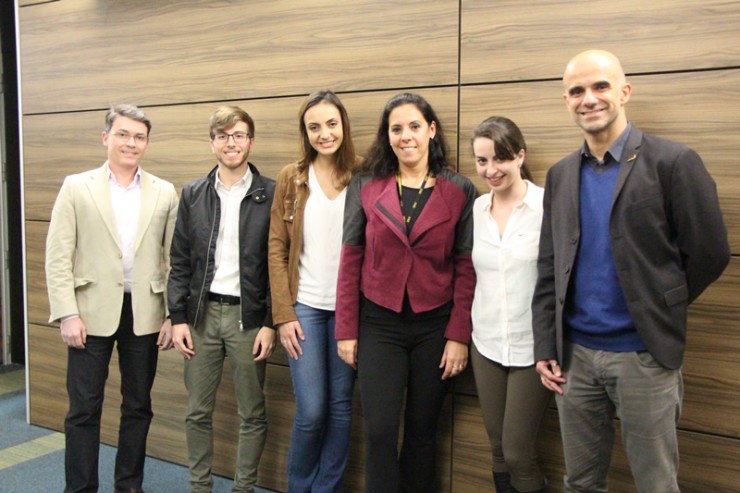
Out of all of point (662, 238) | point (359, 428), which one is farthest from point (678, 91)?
point (359, 428)

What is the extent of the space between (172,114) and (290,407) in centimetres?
167

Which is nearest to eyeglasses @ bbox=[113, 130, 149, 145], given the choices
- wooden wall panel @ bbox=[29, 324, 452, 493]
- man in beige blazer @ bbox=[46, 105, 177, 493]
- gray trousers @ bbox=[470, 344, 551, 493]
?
man in beige blazer @ bbox=[46, 105, 177, 493]

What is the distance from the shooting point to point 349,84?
2766mm

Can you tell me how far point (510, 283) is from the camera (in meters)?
2.12

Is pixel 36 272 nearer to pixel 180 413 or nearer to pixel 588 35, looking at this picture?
pixel 180 413

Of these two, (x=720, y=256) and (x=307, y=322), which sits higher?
(x=720, y=256)

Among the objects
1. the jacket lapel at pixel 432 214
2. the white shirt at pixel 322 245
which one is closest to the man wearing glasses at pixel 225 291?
the white shirt at pixel 322 245

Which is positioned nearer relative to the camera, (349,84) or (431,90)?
(431,90)

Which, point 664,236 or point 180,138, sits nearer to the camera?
point 664,236

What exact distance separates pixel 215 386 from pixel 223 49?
65.8 inches

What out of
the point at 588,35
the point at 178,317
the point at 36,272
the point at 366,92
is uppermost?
the point at 588,35

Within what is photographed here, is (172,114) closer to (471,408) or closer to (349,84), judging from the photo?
(349,84)

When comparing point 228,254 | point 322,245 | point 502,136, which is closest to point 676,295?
point 502,136

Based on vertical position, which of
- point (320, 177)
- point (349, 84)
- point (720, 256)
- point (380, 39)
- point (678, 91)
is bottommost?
point (720, 256)
